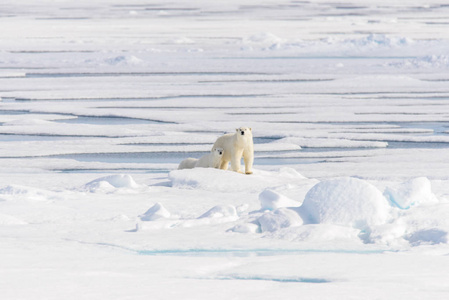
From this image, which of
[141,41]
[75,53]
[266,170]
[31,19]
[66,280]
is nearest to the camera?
[66,280]

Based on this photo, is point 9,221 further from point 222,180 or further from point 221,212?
point 222,180

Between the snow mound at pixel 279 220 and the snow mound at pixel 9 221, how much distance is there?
1115 millimetres

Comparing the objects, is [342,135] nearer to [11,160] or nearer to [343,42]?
[11,160]

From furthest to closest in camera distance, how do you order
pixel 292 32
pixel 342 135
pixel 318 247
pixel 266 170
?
pixel 292 32
pixel 342 135
pixel 266 170
pixel 318 247

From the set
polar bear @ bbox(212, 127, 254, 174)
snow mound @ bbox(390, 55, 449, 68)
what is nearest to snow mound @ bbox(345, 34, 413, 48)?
snow mound @ bbox(390, 55, 449, 68)

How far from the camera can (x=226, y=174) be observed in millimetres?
5129

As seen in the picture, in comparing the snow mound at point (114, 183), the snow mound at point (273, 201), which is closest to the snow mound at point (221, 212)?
the snow mound at point (273, 201)

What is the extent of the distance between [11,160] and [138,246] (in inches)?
123

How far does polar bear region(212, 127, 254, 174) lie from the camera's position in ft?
17.4

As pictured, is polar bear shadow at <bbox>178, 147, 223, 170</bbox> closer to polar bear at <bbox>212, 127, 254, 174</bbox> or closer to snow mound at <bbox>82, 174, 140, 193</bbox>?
polar bear at <bbox>212, 127, 254, 174</bbox>

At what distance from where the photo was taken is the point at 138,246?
3.40 m

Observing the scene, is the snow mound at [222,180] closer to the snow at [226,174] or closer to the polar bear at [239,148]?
the snow at [226,174]

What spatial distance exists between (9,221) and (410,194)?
1.85 meters

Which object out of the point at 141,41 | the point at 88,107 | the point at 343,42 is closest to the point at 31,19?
the point at 141,41
